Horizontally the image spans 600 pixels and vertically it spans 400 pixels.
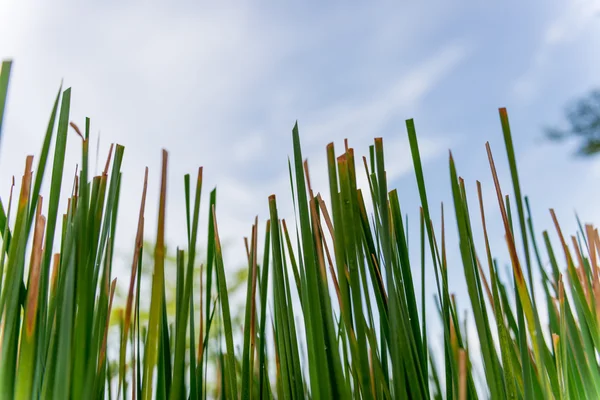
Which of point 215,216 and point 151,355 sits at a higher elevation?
point 215,216

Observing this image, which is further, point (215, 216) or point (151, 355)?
point (215, 216)

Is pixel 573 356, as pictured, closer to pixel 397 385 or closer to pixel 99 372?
pixel 397 385

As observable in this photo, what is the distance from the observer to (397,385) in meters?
0.39

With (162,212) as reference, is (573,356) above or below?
below

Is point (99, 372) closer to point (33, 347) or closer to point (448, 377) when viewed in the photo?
point (33, 347)

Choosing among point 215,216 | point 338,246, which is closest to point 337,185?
point 338,246

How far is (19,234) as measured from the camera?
0.41m

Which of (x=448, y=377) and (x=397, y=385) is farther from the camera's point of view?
(x=448, y=377)

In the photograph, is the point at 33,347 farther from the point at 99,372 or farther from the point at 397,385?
the point at 397,385

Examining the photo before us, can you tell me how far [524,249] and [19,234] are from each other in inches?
15.5

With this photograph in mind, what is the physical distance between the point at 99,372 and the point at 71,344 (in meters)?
0.07

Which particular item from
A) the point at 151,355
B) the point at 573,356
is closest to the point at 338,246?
the point at 151,355

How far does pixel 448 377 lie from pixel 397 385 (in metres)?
0.13

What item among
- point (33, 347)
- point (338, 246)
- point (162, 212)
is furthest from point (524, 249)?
point (33, 347)
